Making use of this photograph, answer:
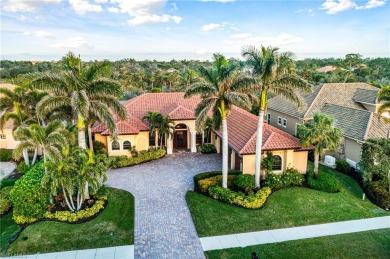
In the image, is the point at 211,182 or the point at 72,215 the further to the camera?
the point at 211,182

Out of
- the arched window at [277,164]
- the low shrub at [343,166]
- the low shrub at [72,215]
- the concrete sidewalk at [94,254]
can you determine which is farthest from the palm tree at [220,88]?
the low shrub at [343,166]

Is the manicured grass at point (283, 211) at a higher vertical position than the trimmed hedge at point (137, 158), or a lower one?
lower

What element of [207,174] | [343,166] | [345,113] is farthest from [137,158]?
[345,113]

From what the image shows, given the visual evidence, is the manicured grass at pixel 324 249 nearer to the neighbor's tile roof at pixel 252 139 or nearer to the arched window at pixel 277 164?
the arched window at pixel 277 164

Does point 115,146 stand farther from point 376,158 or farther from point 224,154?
point 376,158

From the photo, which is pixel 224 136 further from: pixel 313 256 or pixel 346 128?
pixel 346 128

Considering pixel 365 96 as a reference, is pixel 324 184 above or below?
below

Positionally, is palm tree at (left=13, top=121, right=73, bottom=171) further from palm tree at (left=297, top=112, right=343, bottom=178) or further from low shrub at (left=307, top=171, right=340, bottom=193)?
low shrub at (left=307, top=171, right=340, bottom=193)
